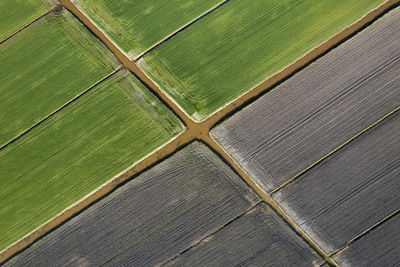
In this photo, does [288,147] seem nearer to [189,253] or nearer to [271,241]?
[271,241]

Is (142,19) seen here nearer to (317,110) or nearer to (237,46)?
(237,46)

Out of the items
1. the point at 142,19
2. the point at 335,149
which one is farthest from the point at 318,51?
the point at 142,19

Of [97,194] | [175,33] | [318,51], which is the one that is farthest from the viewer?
[175,33]

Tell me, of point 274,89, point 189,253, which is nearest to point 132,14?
point 274,89

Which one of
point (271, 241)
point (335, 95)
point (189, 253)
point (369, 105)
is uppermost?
point (335, 95)

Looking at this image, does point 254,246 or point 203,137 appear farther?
point 203,137

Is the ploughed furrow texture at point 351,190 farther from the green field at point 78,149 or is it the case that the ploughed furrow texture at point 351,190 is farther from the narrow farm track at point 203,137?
the green field at point 78,149

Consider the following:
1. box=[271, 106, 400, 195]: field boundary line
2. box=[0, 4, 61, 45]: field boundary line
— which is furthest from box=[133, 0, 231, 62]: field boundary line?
box=[271, 106, 400, 195]: field boundary line

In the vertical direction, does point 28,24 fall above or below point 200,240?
above
